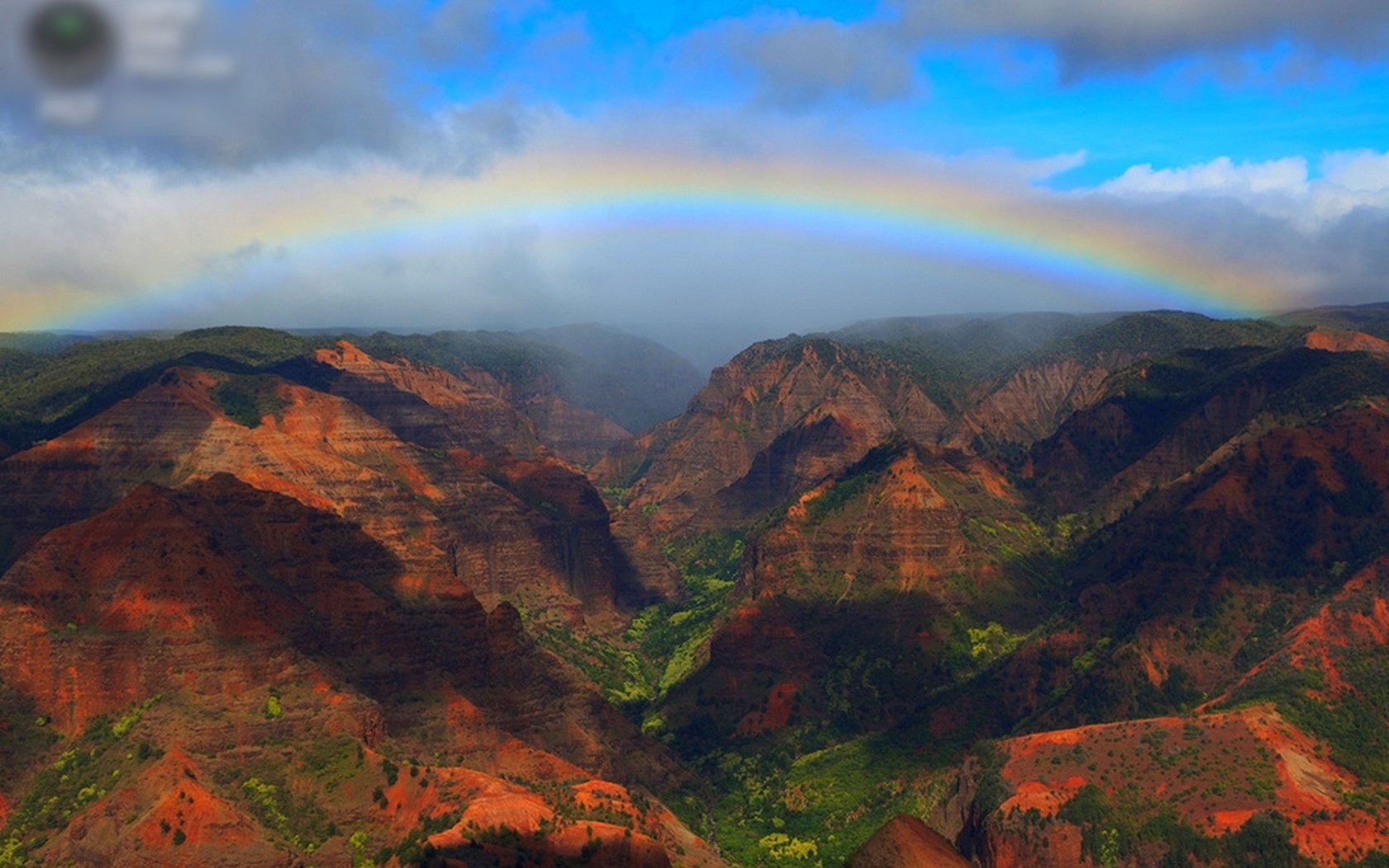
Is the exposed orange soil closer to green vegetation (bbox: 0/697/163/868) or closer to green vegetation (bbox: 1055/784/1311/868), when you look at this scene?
green vegetation (bbox: 1055/784/1311/868)

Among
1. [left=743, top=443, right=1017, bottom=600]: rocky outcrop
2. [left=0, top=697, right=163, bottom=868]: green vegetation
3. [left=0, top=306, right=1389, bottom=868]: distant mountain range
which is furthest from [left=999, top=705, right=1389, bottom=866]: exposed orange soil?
[left=0, top=697, right=163, bottom=868]: green vegetation

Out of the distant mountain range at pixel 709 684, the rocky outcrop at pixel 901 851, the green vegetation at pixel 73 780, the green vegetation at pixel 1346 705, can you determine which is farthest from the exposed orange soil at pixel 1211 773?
the green vegetation at pixel 73 780

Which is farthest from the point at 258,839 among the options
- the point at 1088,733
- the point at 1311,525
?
the point at 1311,525

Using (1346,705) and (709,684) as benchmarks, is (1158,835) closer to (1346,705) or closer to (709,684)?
(1346,705)

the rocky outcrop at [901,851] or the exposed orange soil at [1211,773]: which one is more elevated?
the rocky outcrop at [901,851]

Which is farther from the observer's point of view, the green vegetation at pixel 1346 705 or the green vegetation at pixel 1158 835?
the green vegetation at pixel 1346 705

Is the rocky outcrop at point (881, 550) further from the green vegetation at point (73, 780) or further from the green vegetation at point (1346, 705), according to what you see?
the green vegetation at point (73, 780)

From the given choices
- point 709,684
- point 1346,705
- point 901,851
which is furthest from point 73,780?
point 1346,705

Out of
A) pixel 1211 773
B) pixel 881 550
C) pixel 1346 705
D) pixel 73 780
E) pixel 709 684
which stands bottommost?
pixel 709 684

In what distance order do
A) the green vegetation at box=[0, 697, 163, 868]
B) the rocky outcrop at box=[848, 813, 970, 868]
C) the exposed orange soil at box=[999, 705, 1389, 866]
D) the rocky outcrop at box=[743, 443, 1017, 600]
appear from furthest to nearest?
the rocky outcrop at box=[743, 443, 1017, 600] → the exposed orange soil at box=[999, 705, 1389, 866] → the green vegetation at box=[0, 697, 163, 868] → the rocky outcrop at box=[848, 813, 970, 868]

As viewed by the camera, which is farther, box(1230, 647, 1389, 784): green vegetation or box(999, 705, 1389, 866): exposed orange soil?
box(1230, 647, 1389, 784): green vegetation

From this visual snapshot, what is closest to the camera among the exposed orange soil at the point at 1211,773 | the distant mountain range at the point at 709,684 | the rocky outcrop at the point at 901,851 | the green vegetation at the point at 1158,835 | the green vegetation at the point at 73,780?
the rocky outcrop at the point at 901,851
